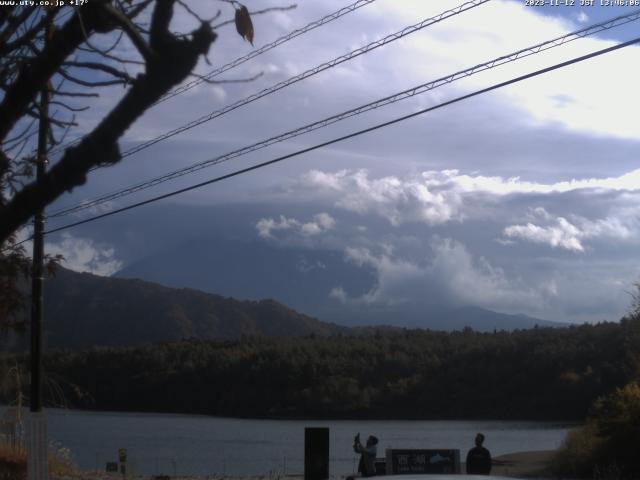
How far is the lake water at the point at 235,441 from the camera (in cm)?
3041

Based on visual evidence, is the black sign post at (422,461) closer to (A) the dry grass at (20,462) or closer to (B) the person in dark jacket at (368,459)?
(B) the person in dark jacket at (368,459)

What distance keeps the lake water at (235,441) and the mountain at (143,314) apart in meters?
49.9

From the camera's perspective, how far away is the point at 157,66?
5012 mm

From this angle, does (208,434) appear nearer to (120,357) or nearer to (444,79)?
(120,357)

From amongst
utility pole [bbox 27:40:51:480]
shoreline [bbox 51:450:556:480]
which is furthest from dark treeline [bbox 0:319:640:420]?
utility pole [bbox 27:40:51:480]

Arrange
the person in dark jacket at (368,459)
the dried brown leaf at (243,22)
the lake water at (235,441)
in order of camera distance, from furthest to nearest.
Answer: the lake water at (235,441) → the person in dark jacket at (368,459) → the dried brown leaf at (243,22)

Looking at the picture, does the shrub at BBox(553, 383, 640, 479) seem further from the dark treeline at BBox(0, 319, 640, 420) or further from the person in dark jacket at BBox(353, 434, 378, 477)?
the dark treeline at BBox(0, 319, 640, 420)

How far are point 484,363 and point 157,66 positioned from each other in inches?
2232

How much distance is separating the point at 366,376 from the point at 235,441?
84.7 ft

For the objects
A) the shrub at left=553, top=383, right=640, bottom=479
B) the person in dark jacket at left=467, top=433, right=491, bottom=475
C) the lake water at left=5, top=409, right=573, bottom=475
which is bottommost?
the lake water at left=5, top=409, right=573, bottom=475

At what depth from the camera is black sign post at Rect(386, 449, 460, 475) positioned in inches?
719

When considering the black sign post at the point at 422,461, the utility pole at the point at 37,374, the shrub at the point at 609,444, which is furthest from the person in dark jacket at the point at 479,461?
the shrub at the point at 609,444

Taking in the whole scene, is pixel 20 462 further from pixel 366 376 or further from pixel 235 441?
pixel 366 376

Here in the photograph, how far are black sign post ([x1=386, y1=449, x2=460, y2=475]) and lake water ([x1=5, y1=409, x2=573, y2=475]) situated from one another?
9475 mm
